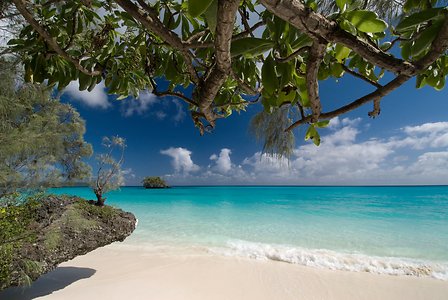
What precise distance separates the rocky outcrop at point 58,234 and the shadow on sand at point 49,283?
2.04 feet

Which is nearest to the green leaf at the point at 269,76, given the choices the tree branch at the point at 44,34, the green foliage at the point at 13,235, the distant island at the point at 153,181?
the tree branch at the point at 44,34

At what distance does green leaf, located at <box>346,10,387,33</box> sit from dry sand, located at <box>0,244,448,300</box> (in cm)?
446

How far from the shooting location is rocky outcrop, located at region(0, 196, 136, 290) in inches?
111

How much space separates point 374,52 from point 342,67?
219mm

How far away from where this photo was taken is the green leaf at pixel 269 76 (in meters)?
0.49

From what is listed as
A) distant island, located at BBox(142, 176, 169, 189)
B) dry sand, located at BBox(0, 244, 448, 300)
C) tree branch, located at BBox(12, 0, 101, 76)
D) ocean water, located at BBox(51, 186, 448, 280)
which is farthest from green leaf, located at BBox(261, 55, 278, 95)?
distant island, located at BBox(142, 176, 169, 189)

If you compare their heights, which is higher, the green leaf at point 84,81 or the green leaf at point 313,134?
the green leaf at point 84,81

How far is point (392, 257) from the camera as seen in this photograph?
649 cm

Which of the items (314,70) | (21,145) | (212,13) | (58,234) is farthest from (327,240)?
(212,13)

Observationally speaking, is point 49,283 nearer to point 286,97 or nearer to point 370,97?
point 286,97

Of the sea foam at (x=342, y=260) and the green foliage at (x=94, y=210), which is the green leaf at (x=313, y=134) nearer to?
the green foliage at (x=94, y=210)

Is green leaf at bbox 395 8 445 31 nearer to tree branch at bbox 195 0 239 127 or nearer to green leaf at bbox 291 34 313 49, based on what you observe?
green leaf at bbox 291 34 313 49

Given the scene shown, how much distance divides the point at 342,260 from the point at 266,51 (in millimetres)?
6594

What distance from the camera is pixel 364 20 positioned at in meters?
0.37
